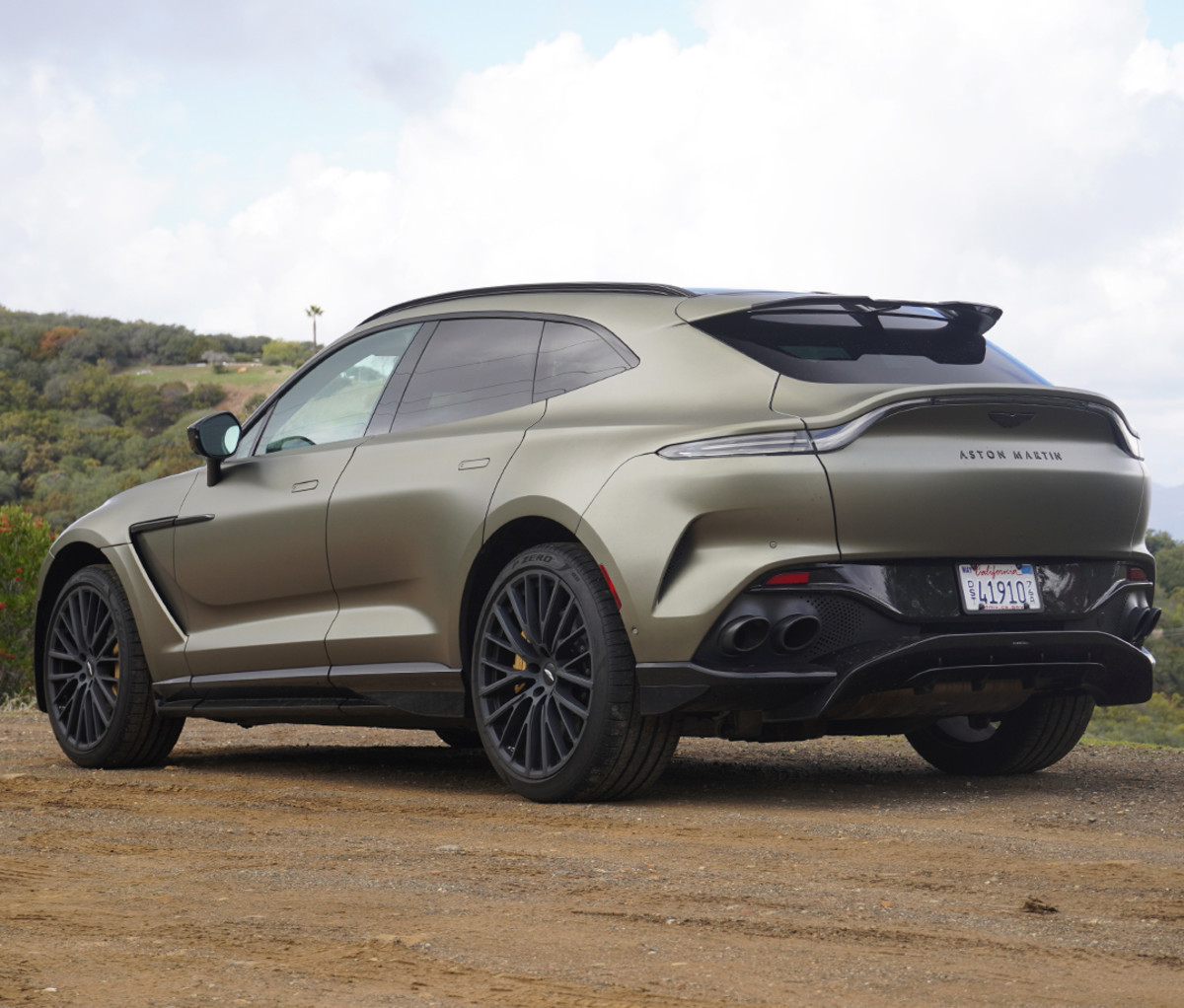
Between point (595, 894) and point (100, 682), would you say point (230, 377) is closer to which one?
point (100, 682)

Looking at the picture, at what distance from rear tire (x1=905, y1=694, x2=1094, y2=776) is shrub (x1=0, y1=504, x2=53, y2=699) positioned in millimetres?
14291

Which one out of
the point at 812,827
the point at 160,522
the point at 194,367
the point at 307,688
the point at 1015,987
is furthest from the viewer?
the point at 194,367

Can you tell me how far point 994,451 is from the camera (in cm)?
534

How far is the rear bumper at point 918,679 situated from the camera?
201 inches

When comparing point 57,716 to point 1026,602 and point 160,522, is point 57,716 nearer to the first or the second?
point 160,522

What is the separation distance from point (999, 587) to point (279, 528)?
2941mm

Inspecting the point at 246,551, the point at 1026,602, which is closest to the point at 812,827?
the point at 1026,602

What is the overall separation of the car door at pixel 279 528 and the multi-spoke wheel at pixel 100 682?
38 cm

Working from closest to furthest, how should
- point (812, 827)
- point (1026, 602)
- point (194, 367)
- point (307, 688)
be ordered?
point (812, 827) → point (1026, 602) → point (307, 688) → point (194, 367)

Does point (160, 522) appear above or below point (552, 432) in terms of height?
below

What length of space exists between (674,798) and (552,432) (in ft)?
4.49

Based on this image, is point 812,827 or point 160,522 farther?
point 160,522

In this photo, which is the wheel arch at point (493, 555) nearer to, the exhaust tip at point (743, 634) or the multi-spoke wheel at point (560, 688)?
the multi-spoke wheel at point (560, 688)

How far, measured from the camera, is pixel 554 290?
6227mm
